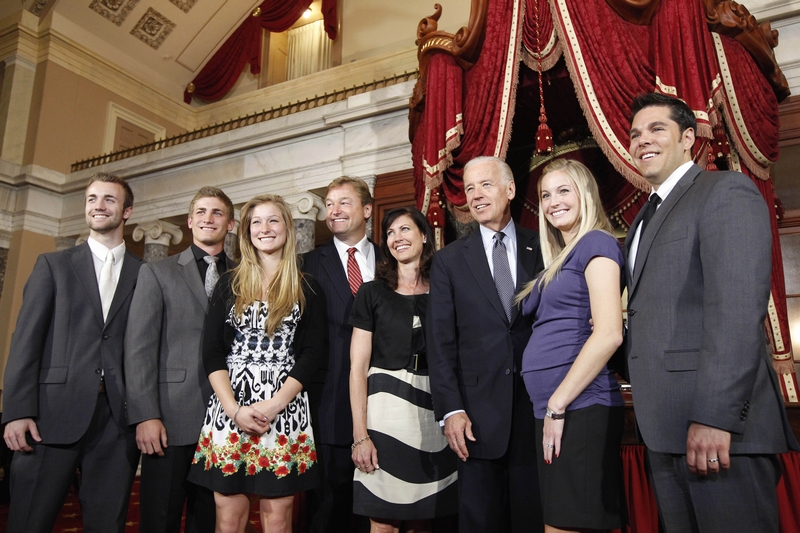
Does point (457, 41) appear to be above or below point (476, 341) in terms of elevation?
above

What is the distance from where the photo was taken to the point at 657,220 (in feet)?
5.28

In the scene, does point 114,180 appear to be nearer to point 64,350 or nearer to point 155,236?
point 64,350

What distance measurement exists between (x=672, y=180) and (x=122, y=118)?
29.2 feet

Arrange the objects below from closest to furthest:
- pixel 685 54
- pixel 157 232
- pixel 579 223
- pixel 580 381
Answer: pixel 580 381, pixel 579 223, pixel 685 54, pixel 157 232

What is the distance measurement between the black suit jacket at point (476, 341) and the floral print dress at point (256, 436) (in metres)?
0.50

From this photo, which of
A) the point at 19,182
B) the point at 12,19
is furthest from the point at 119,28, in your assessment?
the point at 19,182

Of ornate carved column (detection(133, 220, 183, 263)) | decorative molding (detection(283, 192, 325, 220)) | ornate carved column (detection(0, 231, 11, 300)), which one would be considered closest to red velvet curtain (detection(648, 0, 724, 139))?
decorative molding (detection(283, 192, 325, 220))

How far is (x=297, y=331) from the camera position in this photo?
223 cm

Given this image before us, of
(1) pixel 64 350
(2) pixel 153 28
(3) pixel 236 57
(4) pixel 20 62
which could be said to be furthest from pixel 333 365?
(2) pixel 153 28

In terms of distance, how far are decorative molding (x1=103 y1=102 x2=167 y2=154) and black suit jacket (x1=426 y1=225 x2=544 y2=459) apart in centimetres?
797

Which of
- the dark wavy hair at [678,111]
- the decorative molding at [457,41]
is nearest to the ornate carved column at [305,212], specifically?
the decorative molding at [457,41]

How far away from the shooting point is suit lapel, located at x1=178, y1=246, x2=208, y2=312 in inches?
94.7

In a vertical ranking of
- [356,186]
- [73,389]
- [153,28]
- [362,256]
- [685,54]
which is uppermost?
[153,28]

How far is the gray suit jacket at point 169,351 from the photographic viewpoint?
7.32 feet
